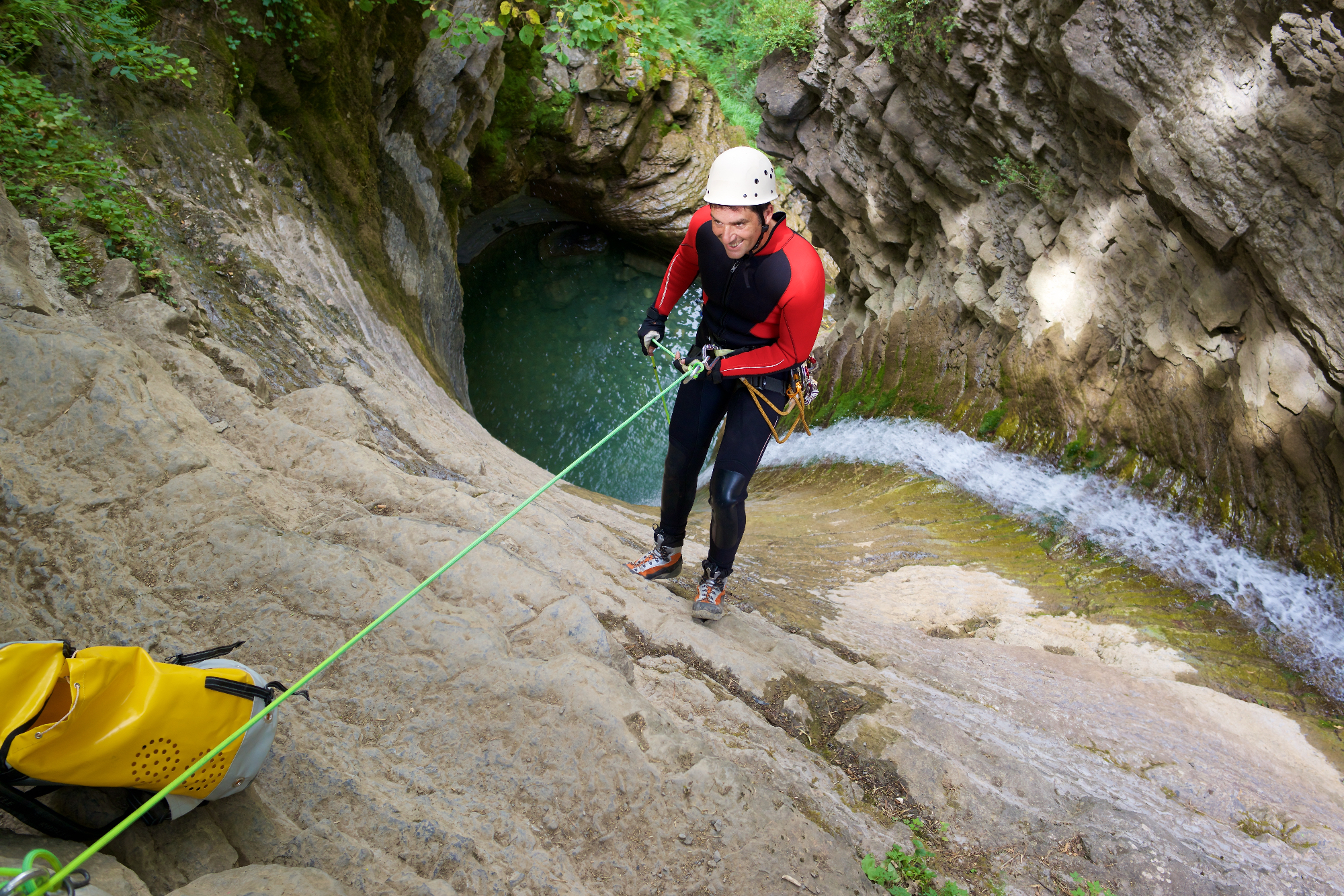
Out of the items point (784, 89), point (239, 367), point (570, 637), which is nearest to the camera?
point (570, 637)

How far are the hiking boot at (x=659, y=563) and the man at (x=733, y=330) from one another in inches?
9.0

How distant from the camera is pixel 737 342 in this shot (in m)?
3.42

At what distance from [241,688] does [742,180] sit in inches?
101

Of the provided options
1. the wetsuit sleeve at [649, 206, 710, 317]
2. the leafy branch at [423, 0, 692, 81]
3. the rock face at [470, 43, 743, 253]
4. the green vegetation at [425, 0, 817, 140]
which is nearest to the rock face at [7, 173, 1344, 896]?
the wetsuit sleeve at [649, 206, 710, 317]

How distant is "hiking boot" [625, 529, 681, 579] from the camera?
159 inches

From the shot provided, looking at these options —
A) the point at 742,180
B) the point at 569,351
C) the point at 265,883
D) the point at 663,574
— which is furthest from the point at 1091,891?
the point at 569,351

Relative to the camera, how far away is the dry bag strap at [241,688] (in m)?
1.72

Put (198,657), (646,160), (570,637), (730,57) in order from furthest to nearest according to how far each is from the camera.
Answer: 1. (730,57)
2. (646,160)
3. (570,637)
4. (198,657)

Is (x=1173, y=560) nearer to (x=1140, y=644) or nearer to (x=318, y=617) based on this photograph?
(x=1140, y=644)

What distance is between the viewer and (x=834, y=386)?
38.2ft

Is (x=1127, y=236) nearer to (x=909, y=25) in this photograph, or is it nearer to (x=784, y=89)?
(x=909, y=25)

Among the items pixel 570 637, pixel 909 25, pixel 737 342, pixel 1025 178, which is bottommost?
pixel 570 637

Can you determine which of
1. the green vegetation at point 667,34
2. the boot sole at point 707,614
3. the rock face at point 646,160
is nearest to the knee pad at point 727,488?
the boot sole at point 707,614

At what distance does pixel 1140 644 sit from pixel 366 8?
797 centimetres
